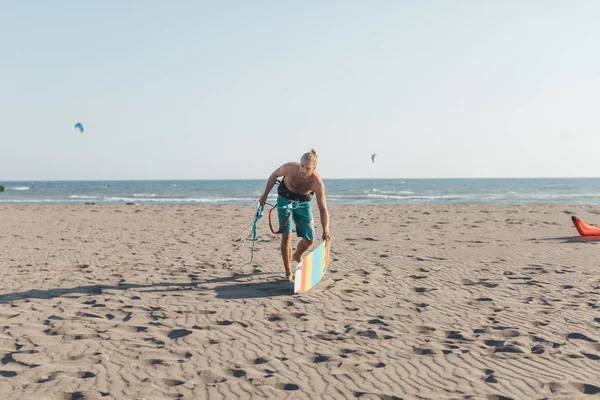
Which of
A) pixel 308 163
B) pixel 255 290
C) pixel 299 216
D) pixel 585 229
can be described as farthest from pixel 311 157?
pixel 585 229

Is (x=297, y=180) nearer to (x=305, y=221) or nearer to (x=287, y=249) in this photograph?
(x=305, y=221)

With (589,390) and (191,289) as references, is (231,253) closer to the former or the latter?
(191,289)

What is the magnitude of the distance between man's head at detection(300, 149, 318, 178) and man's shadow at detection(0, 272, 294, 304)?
1271mm

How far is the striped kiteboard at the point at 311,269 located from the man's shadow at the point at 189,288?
0.20m

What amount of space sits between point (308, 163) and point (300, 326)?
171cm

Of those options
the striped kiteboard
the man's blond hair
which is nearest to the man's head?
the man's blond hair

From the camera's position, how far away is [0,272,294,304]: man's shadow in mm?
5434

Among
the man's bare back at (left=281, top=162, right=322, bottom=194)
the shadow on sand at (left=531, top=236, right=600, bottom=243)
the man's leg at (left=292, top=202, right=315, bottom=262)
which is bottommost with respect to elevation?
the shadow on sand at (left=531, top=236, right=600, bottom=243)

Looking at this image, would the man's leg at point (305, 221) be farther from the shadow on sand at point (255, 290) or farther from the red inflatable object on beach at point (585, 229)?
the red inflatable object on beach at point (585, 229)

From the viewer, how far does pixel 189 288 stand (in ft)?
19.0

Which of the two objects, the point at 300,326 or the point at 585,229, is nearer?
the point at 300,326

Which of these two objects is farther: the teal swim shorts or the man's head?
the teal swim shorts

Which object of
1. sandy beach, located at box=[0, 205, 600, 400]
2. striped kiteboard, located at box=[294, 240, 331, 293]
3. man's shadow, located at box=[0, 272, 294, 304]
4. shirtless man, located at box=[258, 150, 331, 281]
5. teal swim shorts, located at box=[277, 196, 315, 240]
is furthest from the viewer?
teal swim shorts, located at box=[277, 196, 315, 240]

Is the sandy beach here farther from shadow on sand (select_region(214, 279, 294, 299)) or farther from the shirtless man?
the shirtless man
